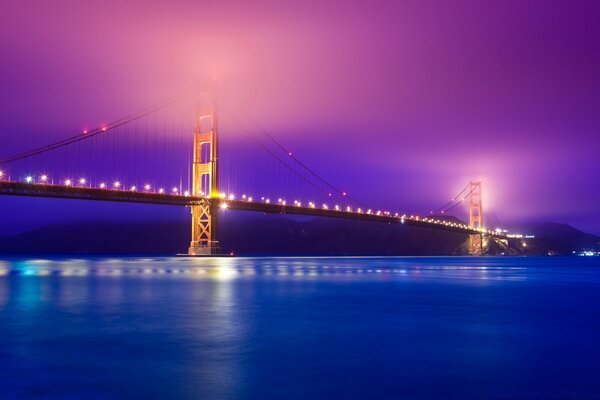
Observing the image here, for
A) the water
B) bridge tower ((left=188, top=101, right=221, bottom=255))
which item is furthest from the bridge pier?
the water

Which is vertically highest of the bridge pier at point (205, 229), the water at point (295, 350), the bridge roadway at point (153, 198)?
the bridge roadway at point (153, 198)

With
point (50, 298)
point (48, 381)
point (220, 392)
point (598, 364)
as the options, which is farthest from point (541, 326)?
point (50, 298)

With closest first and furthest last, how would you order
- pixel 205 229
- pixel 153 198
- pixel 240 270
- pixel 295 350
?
1. pixel 295 350
2. pixel 240 270
3. pixel 153 198
4. pixel 205 229

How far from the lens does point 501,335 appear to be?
8547mm

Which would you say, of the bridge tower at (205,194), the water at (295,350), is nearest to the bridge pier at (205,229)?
the bridge tower at (205,194)

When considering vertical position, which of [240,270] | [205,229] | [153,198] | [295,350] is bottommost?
[295,350]

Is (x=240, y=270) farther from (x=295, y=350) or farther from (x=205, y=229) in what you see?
(x=205, y=229)

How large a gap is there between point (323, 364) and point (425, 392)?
139 cm

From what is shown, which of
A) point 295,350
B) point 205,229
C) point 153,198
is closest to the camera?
point 295,350

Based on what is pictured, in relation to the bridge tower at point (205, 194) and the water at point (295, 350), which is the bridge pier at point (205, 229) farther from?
the water at point (295, 350)

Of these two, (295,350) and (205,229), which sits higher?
(205,229)

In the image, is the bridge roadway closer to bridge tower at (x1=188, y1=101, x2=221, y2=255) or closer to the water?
bridge tower at (x1=188, y1=101, x2=221, y2=255)

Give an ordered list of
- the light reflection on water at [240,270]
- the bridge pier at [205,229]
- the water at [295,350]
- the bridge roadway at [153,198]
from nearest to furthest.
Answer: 1. the water at [295,350]
2. the light reflection on water at [240,270]
3. the bridge roadway at [153,198]
4. the bridge pier at [205,229]

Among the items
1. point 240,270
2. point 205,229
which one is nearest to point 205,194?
point 205,229
